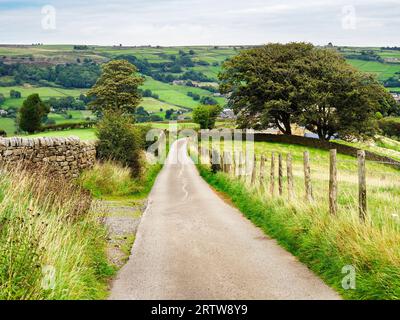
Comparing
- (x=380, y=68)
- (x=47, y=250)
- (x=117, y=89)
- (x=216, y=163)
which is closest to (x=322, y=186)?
(x=47, y=250)

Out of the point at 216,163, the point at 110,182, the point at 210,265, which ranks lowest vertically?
the point at 216,163

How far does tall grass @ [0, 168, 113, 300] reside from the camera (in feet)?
23.1

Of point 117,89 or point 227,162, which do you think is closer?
point 227,162

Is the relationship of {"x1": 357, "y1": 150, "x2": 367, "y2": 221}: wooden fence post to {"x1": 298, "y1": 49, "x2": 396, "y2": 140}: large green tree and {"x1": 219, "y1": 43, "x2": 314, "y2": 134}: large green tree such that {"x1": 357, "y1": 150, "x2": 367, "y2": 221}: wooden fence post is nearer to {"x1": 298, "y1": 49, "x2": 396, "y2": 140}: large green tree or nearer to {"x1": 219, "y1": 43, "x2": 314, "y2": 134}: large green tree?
{"x1": 219, "y1": 43, "x2": 314, "y2": 134}: large green tree

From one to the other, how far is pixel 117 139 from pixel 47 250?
22432 millimetres

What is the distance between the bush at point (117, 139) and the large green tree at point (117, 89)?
174 ft

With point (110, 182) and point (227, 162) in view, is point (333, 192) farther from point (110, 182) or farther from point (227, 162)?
point (227, 162)

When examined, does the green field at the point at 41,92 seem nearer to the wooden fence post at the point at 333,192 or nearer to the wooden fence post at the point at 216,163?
the wooden fence post at the point at 216,163

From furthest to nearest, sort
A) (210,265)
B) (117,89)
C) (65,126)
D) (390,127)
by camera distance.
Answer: (390,127) < (117,89) < (65,126) < (210,265)

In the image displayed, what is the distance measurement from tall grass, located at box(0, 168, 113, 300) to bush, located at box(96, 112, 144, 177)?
58.9 feet

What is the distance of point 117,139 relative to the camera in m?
30.1

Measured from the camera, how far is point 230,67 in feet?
241

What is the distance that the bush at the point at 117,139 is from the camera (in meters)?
29.6

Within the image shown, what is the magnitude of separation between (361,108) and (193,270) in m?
62.3
